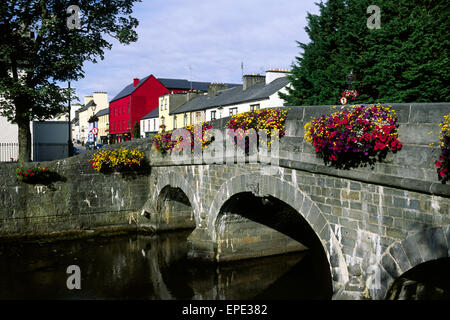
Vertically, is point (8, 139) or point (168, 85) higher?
point (168, 85)

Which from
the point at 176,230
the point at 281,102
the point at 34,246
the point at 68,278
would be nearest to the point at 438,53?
the point at 281,102

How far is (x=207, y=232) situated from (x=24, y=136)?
1173 centimetres

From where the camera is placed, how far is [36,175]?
17.9m

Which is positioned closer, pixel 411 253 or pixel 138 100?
pixel 411 253

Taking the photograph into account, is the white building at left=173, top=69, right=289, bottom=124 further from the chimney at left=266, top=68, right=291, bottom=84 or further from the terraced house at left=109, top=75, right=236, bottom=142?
the terraced house at left=109, top=75, right=236, bottom=142

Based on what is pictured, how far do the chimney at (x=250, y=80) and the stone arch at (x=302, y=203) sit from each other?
2172cm

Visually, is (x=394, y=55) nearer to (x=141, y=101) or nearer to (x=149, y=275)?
(x=149, y=275)

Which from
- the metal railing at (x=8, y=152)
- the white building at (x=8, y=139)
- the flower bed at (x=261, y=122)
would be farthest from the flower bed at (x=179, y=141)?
the white building at (x=8, y=139)

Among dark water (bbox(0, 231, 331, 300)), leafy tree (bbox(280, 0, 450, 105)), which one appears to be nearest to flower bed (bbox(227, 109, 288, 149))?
dark water (bbox(0, 231, 331, 300))

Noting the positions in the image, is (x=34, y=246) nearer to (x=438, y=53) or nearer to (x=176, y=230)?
(x=176, y=230)

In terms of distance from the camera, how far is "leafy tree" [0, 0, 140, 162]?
1744 centimetres

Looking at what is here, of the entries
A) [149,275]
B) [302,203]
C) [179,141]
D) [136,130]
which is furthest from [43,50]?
[136,130]

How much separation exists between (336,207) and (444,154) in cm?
271

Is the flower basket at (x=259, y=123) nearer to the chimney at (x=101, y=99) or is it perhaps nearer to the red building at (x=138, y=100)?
the red building at (x=138, y=100)
